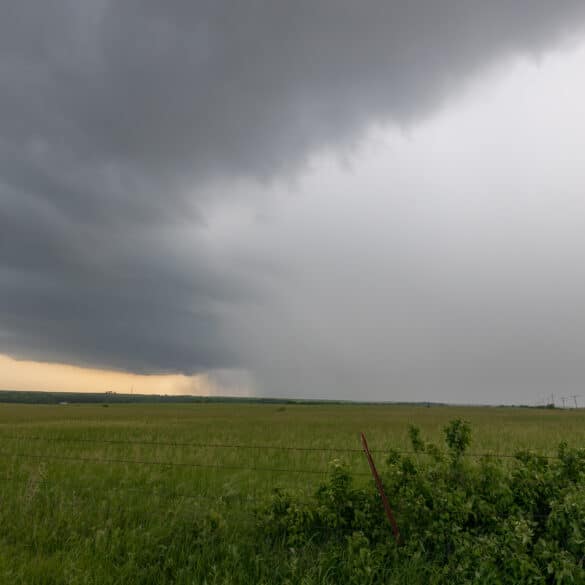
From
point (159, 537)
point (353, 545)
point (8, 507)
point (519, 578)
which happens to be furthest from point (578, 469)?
point (8, 507)

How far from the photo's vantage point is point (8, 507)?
8570mm

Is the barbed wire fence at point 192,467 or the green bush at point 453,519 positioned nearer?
the green bush at point 453,519

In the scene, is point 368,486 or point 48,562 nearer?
point 48,562

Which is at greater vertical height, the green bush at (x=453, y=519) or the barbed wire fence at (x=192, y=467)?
the green bush at (x=453, y=519)

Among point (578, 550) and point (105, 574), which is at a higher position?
point (578, 550)

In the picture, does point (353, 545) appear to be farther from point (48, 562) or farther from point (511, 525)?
point (48, 562)

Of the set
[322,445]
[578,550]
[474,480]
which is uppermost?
[474,480]

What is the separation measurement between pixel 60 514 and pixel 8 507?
1467 millimetres

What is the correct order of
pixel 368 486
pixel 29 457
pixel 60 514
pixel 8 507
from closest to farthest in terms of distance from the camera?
pixel 368 486 < pixel 60 514 < pixel 8 507 < pixel 29 457

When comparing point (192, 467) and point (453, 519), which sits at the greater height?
point (453, 519)

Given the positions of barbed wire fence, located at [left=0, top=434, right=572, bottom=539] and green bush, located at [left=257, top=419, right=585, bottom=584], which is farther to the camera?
barbed wire fence, located at [left=0, top=434, right=572, bottom=539]

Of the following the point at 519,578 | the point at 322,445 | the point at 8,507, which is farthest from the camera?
the point at 322,445

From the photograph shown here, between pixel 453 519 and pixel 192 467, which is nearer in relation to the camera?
pixel 453 519

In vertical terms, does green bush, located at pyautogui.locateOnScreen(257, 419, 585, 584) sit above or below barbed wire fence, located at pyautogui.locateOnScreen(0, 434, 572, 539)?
above
